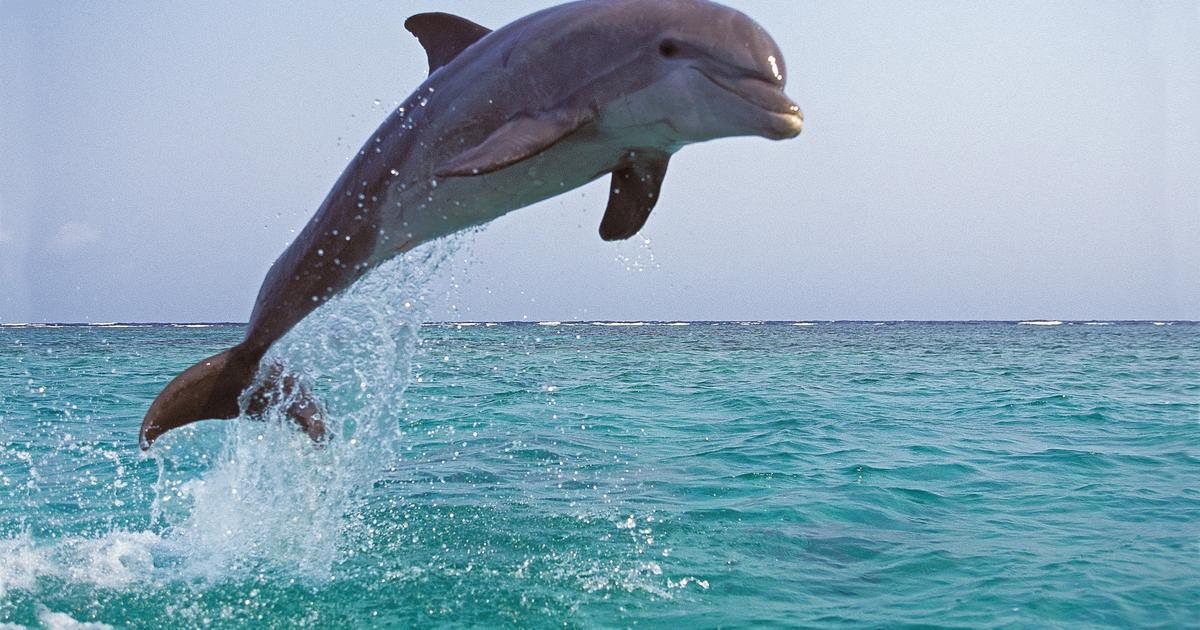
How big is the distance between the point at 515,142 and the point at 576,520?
410 cm

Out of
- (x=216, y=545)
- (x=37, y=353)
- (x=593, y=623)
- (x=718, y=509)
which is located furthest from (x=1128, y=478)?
(x=37, y=353)

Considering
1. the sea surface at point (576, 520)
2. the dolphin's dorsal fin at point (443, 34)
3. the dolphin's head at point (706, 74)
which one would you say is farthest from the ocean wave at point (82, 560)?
the dolphin's head at point (706, 74)

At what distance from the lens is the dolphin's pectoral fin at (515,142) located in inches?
151

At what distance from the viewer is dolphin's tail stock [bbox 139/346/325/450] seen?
5.53 metres

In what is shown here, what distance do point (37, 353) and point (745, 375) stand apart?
26950 mm

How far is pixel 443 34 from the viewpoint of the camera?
496cm

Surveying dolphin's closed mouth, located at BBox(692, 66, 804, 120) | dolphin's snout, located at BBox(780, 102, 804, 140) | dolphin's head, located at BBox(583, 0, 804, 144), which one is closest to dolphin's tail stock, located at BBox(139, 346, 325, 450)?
dolphin's head, located at BBox(583, 0, 804, 144)

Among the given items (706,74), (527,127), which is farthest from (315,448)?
(706,74)

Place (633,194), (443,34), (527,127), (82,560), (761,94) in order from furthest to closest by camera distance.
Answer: (82,560) < (443,34) < (633,194) < (527,127) < (761,94)

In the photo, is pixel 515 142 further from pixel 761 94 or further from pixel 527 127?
pixel 761 94

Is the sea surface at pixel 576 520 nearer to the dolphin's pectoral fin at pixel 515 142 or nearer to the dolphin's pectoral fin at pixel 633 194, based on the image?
the dolphin's pectoral fin at pixel 633 194

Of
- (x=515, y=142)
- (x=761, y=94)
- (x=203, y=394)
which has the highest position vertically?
(x=761, y=94)

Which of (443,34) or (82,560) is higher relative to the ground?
(443,34)

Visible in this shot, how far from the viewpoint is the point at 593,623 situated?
16.7 ft
